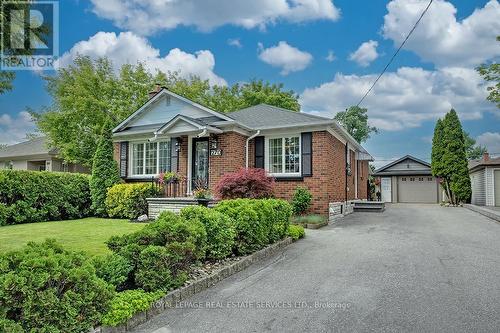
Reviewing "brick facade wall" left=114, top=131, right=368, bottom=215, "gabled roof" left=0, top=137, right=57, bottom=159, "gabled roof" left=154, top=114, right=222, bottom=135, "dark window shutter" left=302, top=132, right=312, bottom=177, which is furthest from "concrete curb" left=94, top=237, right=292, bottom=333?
"gabled roof" left=0, top=137, right=57, bottom=159

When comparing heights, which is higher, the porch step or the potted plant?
the potted plant

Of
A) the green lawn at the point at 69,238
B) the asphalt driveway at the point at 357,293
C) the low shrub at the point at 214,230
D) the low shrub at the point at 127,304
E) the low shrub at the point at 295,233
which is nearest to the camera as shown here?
the low shrub at the point at 127,304

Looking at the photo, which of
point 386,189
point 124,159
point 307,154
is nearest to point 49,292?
point 307,154

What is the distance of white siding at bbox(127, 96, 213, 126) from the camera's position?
14.8 meters

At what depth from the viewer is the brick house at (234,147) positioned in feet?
41.3

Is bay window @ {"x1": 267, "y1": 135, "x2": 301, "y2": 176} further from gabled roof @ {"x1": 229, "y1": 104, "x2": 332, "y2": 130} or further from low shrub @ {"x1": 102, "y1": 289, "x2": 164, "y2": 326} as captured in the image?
low shrub @ {"x1": 102, "y1": 289, "x2": 164, "y2": 326}

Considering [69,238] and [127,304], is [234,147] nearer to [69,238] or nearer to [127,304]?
[69,238]

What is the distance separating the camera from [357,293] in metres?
4.68

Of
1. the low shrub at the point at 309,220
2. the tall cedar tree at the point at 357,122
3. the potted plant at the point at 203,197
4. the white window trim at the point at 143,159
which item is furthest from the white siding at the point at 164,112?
the tall cedar tree at the point at 357,122

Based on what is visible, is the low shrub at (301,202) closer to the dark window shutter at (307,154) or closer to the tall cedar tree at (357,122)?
the dark window shutter at (307,154)

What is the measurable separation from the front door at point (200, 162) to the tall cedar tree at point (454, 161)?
16353 mm

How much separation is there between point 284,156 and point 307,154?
3.42ft

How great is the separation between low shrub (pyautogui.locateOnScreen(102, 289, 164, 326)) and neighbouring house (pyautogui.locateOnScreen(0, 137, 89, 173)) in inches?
981

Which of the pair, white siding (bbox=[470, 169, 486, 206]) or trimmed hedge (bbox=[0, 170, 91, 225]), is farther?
white siding (bbox=[470, 169, 486, 206])
